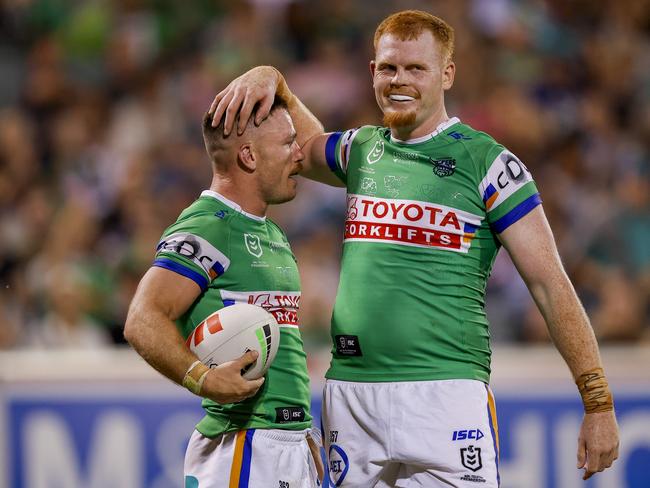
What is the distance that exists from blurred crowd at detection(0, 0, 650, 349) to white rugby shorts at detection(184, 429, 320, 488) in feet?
11.1

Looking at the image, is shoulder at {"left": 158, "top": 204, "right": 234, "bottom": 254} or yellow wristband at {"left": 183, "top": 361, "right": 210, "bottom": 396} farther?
shoulder at {"left": 158, "top": 204, "right": 234, "bottom": 254}

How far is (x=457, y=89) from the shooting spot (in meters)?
9.41

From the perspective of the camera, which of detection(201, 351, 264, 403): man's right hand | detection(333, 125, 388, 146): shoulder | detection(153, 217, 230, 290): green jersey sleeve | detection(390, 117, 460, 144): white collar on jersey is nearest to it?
detection(201, 351, 264, 403): man's right hand

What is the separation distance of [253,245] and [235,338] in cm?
43

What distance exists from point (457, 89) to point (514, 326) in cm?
235

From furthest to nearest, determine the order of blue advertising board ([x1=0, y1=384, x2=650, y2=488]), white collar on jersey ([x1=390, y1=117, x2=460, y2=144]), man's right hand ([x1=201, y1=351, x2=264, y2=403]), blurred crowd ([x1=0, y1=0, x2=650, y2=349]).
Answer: blurred crowd ([x1=0, y1=0, x2=650, y2=349]), blue advertising board ([x1=0, y1=384, x2=650, y2=488]), white collar on jersey ([x1=390, y1=117, x2=460, y2=144]), man's right hand ([x1=201, y1=351, x2=264, y2=403])

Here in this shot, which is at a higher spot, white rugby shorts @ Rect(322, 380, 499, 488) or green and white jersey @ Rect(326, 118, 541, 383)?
green and white jersey @ Rect(326, 118, 541, 383)

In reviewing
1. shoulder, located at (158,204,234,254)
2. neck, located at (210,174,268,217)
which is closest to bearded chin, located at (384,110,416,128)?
neck, located at (210,174,268,217)

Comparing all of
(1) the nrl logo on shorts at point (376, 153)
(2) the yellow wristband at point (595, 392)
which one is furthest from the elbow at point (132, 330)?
(2) the yellow wristband at point (595, 392)

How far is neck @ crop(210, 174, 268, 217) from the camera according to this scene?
14.3ft

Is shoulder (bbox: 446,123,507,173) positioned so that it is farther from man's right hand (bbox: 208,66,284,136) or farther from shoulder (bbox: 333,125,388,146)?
man's right hand (bbox: 208,66,284,136)

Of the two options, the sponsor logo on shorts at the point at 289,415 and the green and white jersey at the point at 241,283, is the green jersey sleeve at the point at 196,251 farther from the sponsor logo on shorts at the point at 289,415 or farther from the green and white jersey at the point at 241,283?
the sponsor logo on shorts at the point at 289,415

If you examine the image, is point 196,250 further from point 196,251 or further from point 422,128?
point 422,128

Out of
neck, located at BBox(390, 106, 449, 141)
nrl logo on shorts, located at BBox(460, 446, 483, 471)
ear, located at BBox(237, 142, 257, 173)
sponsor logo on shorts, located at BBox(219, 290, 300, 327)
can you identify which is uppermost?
neck, located at BBox(390, 106, 449, 141)
